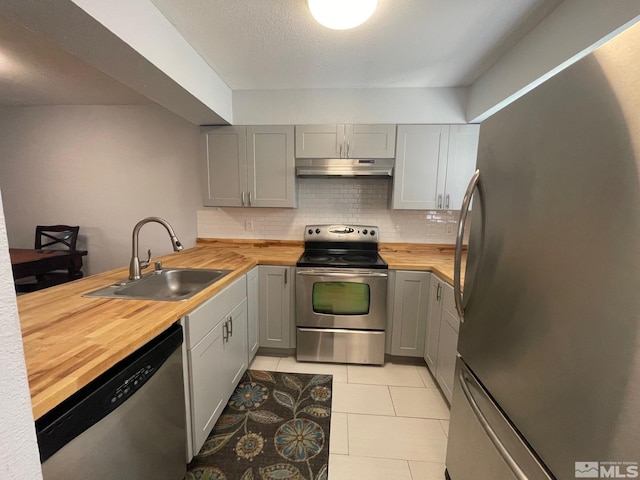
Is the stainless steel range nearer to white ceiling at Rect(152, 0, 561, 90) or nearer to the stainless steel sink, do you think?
the stainless steel sink

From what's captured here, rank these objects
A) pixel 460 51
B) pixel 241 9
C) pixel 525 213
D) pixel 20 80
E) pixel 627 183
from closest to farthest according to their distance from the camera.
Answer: pixel 627 183 < pixel 525 213 < pixel 241 9 < pixel 460 51 < pixel 20 80

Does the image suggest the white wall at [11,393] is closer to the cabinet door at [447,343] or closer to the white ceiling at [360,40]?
the white ceiling at [360,40]

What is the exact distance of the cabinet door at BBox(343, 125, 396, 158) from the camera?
238 centimetres

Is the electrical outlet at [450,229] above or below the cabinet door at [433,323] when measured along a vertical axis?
above

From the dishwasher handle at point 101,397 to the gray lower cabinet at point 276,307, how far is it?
1.20m

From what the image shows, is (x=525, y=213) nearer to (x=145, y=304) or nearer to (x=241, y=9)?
(x=145, y=304)

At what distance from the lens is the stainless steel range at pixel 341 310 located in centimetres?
221

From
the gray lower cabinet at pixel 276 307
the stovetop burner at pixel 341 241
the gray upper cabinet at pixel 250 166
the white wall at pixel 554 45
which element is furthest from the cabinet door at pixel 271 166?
the white wall at pixel 554 45

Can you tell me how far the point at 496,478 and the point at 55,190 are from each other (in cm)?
442

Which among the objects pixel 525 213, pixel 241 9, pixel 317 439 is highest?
pixel 241 9

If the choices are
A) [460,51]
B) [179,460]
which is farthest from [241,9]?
[179,460]

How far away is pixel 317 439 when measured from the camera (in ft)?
5.19

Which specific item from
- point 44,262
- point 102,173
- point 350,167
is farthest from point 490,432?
point 102,173

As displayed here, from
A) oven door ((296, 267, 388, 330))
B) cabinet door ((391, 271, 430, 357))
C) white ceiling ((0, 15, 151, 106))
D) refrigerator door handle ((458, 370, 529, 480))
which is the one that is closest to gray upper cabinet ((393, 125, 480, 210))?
cabinet door ((391, 271, 430, 357))
